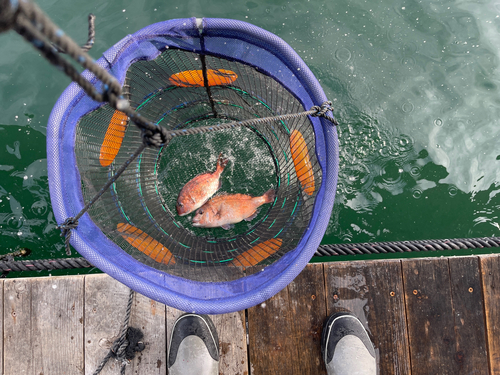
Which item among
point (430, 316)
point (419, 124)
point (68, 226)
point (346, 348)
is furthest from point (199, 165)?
point (430, 316)

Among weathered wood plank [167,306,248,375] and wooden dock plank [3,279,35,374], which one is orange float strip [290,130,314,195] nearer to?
weathered wood plank [167,306,248,375]

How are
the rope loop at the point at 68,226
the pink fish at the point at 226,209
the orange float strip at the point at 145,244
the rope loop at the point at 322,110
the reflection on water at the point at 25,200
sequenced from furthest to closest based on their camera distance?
the reflection on water at the point at 25,200, the pink fish at the point at 226,209, the orange float strip at the point at 145,244, the rope loop at the point at 322,110, the rope loop at the point at 68,226

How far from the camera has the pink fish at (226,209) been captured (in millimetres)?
2670

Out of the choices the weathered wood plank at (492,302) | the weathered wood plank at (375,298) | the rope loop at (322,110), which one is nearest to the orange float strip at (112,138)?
the rope loop at (322,110)

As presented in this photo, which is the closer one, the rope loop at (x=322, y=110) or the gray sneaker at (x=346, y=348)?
the rope loop at (x=322, y=110)

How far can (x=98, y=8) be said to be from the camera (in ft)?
10.5

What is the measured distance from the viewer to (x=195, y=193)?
267 cm

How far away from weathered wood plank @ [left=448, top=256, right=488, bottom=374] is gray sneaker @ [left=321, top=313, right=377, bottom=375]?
2.44ft

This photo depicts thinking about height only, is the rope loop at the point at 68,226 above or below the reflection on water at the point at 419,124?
below

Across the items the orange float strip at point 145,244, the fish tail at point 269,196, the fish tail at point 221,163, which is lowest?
the orange float strip at point 145,244

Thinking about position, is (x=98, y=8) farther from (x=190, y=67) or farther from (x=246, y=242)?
(x=246, y=242)

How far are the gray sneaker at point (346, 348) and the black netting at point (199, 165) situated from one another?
847 mm

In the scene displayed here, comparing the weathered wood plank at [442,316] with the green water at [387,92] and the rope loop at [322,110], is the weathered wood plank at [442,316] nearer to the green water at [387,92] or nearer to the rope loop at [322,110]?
the green water at [387,92]

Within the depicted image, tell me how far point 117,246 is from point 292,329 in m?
1.60
